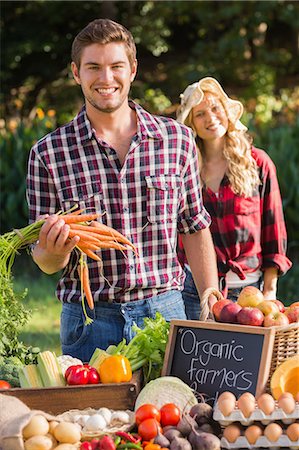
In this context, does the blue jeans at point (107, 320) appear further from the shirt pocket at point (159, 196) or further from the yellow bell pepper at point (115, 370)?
the yellow bell pepper at point (115, 370)

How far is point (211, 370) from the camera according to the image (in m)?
3.33

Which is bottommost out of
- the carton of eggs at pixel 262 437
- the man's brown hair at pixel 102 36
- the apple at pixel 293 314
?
the carton of eggs at pixel 262 437

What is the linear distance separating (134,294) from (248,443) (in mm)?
1077

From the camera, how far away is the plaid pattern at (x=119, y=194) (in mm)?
3908

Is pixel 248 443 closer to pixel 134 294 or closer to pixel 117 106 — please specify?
pixel 134 294

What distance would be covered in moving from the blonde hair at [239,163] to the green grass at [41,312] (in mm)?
2288

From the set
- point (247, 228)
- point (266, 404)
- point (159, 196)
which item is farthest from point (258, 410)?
point (247, 228)

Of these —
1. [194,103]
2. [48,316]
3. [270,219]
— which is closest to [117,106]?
[194,103]

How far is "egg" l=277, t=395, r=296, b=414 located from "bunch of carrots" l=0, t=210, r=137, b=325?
33.9 inches

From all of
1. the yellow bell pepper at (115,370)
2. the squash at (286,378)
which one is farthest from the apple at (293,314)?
the yellow bell pepper at (115,370)

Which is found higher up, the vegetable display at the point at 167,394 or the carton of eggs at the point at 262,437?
the vegetable display at the point at 167,394

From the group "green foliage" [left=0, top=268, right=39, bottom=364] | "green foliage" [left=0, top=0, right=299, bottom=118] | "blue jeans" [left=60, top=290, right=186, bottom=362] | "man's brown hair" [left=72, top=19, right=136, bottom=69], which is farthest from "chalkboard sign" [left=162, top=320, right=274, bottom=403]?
"green foliage" [left=0, top=0, right=299, bottom=118]

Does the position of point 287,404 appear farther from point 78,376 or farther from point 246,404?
point 78,376

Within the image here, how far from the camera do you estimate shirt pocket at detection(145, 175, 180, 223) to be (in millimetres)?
3912
